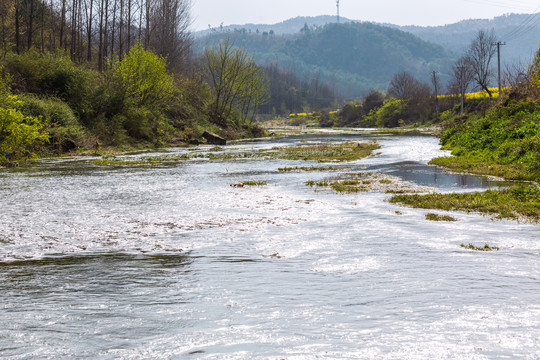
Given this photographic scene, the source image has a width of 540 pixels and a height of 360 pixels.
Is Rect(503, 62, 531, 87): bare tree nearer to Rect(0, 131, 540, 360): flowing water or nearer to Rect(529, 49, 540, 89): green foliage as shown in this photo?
Rect(529, 49, 540, 89): green foliage

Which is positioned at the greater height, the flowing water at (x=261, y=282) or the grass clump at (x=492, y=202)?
the grass clump at (x=492, y=202)

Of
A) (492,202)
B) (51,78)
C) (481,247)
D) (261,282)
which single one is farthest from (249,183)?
(51,78)

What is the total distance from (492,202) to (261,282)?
8.30 m

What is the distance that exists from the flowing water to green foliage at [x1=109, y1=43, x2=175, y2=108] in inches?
1190

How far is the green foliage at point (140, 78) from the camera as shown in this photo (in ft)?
137

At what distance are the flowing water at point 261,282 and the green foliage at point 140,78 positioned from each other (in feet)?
99.2

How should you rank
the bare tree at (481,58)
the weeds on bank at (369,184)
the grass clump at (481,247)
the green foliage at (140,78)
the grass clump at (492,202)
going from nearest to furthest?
1. the grass clump at (481,247)
2. the grass clump at (492,202)
3. the weeds on bank at (369,184)
4. the green foliage at (140,78)
5. the bare tree at (481,58)

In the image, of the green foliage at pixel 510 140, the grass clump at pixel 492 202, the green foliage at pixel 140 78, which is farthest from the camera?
the green foliage at pixel 140 78

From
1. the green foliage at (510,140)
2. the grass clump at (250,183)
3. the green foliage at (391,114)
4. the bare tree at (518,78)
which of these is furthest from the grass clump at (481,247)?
the green foliage at (391,114)

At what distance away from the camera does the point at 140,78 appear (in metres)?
42.9

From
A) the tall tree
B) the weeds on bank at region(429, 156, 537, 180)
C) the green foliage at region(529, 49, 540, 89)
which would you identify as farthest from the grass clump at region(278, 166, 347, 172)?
the tall tree

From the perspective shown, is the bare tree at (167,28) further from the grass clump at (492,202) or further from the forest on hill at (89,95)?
the grass clump at (492,202)

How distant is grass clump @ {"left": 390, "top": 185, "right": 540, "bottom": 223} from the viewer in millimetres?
11286

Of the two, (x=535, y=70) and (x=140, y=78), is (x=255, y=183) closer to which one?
(x=535, y=70)
